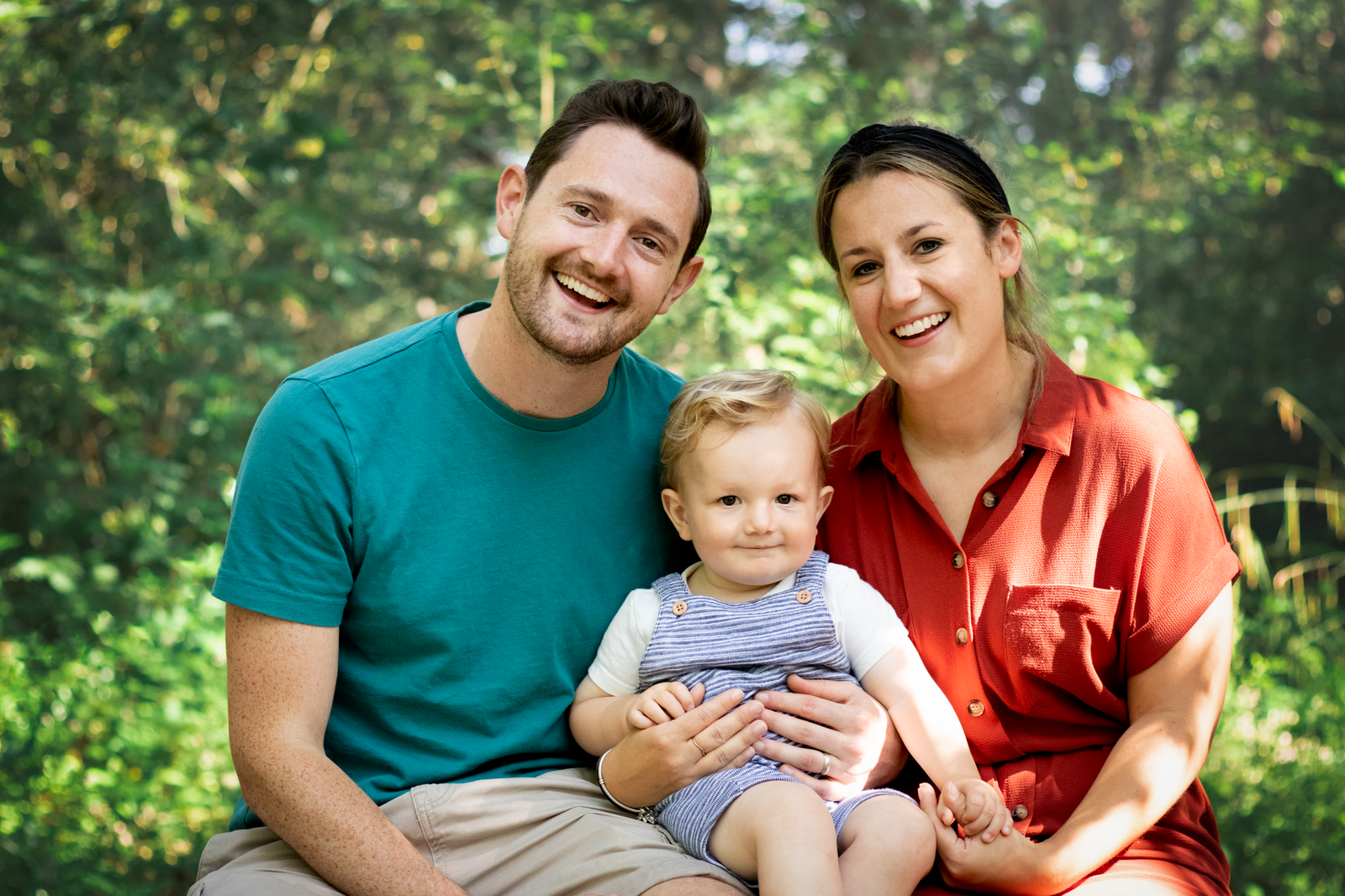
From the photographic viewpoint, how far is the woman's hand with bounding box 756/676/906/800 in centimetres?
191

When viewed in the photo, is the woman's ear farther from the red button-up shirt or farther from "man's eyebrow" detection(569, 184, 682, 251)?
"man's eyebrow" detection(569, 184, 682, 251)

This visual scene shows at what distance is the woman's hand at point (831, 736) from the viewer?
1.91 meters

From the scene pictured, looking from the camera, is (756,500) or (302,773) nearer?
(302,773)

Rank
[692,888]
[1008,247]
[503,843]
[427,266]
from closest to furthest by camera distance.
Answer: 1. [692,888]
2. [503,843]
3. [1008,247]
4. [427,266]

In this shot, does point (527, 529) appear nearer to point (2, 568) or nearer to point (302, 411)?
point (302, 411)

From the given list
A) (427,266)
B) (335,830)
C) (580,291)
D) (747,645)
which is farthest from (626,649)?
(427,266)

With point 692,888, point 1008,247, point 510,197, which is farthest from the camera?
point 510,197

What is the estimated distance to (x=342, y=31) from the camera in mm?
5883

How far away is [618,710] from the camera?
2.00 metres

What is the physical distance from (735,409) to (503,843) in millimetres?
972

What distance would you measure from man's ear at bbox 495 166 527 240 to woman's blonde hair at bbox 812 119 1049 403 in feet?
2.20

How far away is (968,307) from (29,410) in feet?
16.0

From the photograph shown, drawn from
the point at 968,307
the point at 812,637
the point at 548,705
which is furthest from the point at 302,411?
the point at 968,307

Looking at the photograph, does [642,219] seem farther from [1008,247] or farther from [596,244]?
[1008,247]
